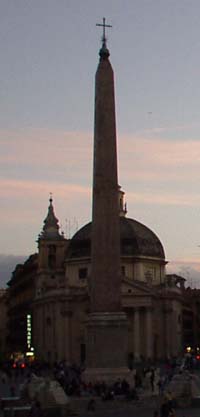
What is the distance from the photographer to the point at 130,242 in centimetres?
9412

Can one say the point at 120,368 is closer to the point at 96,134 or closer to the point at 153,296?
the point at 96,134

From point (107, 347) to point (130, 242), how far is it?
5612cm

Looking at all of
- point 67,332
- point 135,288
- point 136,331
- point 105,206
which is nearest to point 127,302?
point 135,288

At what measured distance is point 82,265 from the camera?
94000mm

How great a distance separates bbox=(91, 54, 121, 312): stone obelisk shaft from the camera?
37.4 meters

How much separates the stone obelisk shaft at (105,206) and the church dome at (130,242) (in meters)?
54.8

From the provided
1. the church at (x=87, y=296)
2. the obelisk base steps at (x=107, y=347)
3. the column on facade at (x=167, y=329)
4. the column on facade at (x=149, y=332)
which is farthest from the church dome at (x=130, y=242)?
the obelisk base steps at (x=107, y=347)

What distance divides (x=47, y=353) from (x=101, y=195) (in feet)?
190

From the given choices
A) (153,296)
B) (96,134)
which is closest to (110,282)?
(96,134)

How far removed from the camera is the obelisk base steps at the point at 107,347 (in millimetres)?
37719

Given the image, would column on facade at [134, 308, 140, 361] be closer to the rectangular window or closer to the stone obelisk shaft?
the rectangular window

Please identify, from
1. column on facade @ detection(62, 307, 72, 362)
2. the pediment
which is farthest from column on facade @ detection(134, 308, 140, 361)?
column on facade @ detection(62, 307, 72, 362)

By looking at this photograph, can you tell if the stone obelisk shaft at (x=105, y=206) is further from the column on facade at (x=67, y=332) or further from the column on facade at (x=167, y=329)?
the column on facade at (x=167, y=329)

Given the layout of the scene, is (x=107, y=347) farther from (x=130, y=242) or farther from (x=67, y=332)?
(x=130, y=242)
